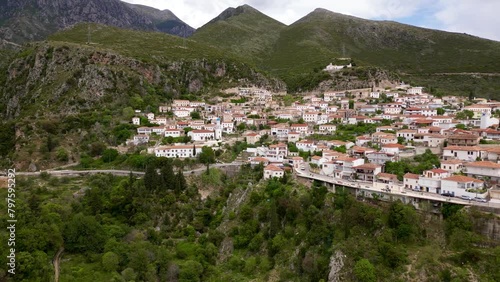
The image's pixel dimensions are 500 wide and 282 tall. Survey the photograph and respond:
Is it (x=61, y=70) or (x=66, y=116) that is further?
(x=61, y=70)

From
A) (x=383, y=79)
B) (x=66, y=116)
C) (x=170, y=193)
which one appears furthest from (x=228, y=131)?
(x=383, y=79)

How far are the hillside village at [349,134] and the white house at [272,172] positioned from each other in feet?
0.35

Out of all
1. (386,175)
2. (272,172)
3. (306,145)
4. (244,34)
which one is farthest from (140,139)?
(244,34)

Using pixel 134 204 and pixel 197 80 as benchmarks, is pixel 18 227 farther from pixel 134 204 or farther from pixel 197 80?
pixel 197 80

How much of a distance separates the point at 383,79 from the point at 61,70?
65427 millimetres

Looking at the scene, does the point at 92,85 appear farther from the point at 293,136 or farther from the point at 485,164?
the point at 485,164

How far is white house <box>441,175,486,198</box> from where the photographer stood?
3058 cm

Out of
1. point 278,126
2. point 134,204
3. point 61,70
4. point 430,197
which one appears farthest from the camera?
point 61,70

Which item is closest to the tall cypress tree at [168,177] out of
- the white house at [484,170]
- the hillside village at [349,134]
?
the hillside village at [349,134]

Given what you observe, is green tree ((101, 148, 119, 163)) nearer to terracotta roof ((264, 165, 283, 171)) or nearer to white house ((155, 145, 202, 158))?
white house ((155, 145, 202, 158))

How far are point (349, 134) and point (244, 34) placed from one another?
109 meters

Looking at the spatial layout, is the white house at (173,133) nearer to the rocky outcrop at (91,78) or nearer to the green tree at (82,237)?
the rocky outcrop at (91,78)

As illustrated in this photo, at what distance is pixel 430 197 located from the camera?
30.9 metres

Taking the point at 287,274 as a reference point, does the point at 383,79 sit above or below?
above
